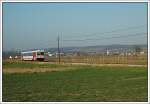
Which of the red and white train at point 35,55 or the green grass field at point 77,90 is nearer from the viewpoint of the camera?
the green grass field at point 77,90

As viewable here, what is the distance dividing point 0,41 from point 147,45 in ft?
4.21

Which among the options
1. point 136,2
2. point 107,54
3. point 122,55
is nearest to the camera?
point 136,2

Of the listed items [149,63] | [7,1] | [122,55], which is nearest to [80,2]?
[7,1]

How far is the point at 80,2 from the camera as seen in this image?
8.62 feet

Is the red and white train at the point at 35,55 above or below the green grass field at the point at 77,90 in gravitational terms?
above

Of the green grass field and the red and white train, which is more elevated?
the red and white train

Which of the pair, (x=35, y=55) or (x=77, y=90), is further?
(x=35, y=55)

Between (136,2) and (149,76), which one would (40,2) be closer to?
(136,2)

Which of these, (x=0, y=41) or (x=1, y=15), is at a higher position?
(x=1, y=15)

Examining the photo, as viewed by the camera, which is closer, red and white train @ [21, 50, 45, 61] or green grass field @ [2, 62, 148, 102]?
green grass field @ [2, 62, 148, 102]

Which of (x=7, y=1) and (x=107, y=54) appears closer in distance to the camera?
(x=7, y=1)

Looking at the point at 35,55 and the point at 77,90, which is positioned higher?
the point at 35,55

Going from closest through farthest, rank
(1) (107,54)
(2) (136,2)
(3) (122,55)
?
(2) (136,2) < (3) (122,55) < (1) (107,54)

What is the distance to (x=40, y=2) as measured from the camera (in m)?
2.64
